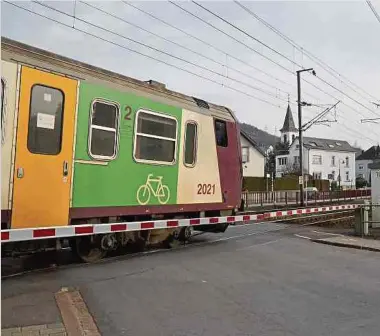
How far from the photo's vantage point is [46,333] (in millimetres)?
4727

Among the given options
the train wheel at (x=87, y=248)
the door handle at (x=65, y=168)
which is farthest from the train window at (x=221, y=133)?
the door handle at (x=65, y=168)

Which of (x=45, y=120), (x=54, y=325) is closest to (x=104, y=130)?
(x=45, y=120)

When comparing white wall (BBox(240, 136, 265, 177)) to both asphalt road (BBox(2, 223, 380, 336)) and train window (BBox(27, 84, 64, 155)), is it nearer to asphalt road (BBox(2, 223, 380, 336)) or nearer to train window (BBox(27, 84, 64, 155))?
asphalt road (BBox(2, 223, 380, 336))

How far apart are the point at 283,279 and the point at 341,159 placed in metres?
93.2

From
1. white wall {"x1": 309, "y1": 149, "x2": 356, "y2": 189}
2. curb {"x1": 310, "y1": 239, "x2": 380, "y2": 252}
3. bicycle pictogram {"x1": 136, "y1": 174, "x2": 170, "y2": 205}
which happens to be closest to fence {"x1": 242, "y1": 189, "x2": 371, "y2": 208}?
curb {"x1": 310, "y1": 239, "x2": 380, "y2": 252}

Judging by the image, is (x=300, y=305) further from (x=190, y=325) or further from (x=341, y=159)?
(x=341, y=159)

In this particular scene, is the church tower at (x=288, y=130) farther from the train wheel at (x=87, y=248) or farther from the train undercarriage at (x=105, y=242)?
the train wheel at (x=87, y=248)

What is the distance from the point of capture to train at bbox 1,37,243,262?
725 cm

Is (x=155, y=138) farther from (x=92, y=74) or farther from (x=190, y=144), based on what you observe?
(x=92, y=74)

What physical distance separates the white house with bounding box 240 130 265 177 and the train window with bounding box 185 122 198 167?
55.2m

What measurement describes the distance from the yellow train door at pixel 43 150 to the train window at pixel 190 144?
3424 millimetres

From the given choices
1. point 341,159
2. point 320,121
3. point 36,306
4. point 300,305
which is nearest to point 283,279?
point 300,305

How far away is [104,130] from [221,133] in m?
4.30

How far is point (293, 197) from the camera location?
40969 millimetres
